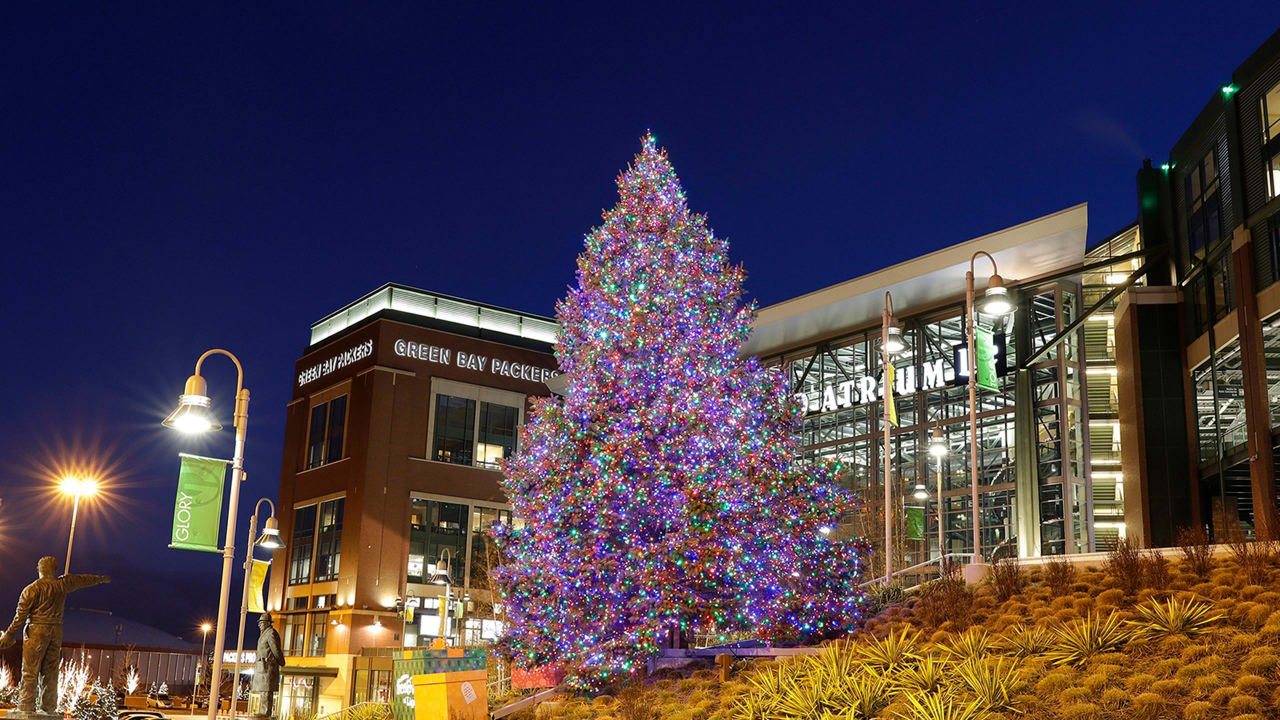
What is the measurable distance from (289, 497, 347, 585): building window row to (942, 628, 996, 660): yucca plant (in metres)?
57.0

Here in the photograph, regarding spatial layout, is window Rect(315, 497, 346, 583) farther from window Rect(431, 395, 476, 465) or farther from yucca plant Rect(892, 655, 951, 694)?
yucca plant Rect(892, 655, 951, 694)

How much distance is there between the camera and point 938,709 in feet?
39.5

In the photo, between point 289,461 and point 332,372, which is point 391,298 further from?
point 289,461

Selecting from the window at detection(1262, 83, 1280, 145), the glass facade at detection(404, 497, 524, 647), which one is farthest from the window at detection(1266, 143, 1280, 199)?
the glass facade at detection(404, 497, 524, 647)

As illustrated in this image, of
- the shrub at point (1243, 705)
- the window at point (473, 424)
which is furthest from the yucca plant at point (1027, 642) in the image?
the window at point (473, 424)

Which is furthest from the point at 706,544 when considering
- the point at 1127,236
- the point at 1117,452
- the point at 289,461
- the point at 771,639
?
the point at 289,461

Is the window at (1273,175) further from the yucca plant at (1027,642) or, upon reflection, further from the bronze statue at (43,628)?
the bronze statue at (43,628)

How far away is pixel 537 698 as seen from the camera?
68.8 ft

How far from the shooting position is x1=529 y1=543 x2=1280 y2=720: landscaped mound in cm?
1195

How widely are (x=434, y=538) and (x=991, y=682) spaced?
58.9 m

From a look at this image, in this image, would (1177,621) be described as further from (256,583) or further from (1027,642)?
(256,583)

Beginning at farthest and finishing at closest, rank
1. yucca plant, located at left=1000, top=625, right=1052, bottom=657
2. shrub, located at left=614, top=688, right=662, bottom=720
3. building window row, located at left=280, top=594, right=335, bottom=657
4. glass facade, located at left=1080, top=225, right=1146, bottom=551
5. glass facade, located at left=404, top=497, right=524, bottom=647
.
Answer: building window row, located at left=280, top=594, right=335, bottom=657 < glass facade, located at left=404, top=497, right=524, bottom=647 < glass facade, located at left=1080, top=225, right=1146, bottom=551 < shrub, located at left=614, top=688, right=662, bottom=720 < yucca plant, located at left=1000, top=625, right=1052, bottom=657

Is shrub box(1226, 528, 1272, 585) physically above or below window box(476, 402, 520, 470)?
below

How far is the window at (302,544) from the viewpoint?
71.1 meters
